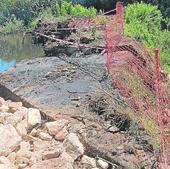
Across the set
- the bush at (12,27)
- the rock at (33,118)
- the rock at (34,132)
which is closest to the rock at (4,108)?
the rock at (33,118)

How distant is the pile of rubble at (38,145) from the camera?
20.1ft

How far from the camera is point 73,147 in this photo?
6434 millimetres

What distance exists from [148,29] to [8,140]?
32.0 feet

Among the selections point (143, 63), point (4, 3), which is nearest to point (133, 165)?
point (143, 63)

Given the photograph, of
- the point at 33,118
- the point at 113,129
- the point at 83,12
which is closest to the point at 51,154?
the point at 33,118

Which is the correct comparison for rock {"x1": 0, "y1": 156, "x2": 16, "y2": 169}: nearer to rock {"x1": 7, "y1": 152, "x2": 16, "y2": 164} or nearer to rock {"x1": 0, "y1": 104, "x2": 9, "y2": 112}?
rock {"x1": 7, "y1": 152, "x2": 16, "y2": 164}

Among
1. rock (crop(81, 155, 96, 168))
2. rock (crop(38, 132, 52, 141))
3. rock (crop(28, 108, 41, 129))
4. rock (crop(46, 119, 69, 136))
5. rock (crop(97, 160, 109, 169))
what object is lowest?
rock (crop(97, 160, 109, 169))

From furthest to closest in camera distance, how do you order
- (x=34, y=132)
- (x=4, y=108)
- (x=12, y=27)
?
(x=12, y=27)
(x=4, y=108)
(x=34, y=132)

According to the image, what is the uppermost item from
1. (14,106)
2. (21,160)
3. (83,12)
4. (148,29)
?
(83,12)

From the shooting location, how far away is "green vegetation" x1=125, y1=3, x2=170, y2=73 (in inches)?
495

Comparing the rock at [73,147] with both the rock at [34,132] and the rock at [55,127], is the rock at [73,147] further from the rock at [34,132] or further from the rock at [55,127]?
the rock at [34,132]

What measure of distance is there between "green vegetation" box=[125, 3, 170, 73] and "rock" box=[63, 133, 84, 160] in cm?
454

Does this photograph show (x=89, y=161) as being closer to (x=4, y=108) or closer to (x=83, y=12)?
(x=4, y=108)

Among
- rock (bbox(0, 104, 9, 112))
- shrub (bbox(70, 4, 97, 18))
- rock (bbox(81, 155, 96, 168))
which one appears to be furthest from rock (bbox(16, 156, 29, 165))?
shrub (bbox(70, 4, 97, 18))
